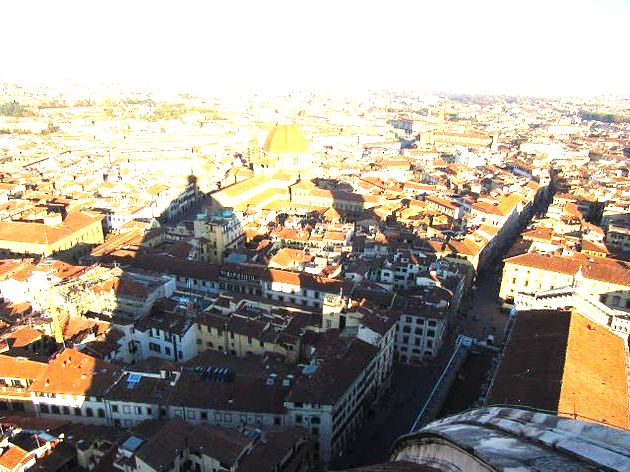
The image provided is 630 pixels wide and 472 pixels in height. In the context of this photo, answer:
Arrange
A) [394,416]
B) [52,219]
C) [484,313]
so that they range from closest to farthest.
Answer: [394,416] → [484,313] → [52,219]

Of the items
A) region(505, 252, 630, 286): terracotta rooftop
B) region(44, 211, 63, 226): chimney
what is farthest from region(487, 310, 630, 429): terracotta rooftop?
region(44, 211, 63, 226): chimney

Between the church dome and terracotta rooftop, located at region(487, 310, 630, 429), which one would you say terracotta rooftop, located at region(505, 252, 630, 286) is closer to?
terracotta rooftop, located at region(487, 310, 630, 429)

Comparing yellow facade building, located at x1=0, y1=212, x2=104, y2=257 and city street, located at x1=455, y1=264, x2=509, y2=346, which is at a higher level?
yellow facade building, located at x1=0, y1=212, x2=104, y2=257

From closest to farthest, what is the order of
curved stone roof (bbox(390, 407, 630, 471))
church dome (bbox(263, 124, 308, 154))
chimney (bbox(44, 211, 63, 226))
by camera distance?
1. curved stone roof (bbox(390, 407, 630, 471))
2. chimney (bbox(44, 211, 63, 226))
3. church dome (bbox(263, 124, 308, 154))

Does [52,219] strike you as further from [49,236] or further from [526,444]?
[526,444]

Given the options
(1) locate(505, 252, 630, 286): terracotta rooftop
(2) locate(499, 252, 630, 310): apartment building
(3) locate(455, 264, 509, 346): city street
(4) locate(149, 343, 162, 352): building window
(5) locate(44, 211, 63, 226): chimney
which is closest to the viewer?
(4) locate(149, 343, 162, 352): building window

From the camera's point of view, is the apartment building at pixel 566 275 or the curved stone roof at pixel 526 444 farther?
the apartment building at pixel 566 275

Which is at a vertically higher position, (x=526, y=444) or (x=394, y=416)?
(x=526, y=444)

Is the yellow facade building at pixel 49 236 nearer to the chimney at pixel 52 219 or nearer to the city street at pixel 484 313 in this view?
the chimney at pixel 52 219

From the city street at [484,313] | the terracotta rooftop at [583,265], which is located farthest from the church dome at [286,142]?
the terracotta rooftop at [583,265]

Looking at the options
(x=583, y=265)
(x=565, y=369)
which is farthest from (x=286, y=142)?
(x=565, y=369)
